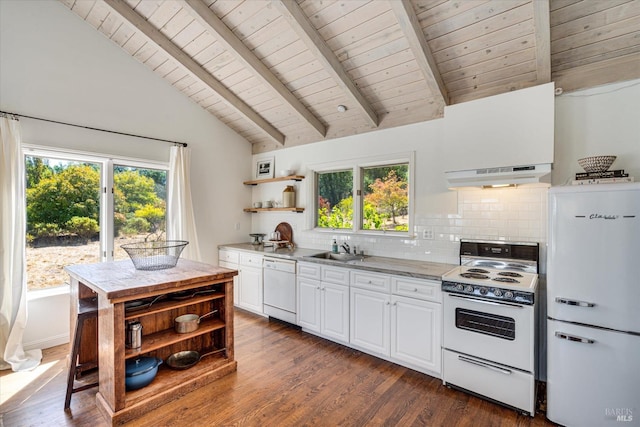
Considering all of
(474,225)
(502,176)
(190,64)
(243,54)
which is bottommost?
(474,225)

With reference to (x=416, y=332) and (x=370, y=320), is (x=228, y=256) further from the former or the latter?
(x=416, y=332)

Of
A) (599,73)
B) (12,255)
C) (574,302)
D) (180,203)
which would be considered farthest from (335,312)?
(12,255)

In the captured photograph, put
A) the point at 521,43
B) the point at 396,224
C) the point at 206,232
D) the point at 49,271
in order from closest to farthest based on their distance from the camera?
the point at 521,43 < the point at 49,271 < the point at 396,224 < the point at 206,232

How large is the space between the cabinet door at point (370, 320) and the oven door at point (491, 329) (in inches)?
22.7

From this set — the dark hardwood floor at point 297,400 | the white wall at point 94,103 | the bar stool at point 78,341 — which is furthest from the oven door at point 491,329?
the white wall at point 94,103

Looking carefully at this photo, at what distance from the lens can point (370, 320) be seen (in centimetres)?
299

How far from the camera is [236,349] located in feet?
10.4

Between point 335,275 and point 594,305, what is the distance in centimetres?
207

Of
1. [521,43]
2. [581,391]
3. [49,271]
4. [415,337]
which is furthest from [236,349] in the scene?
[521,43]

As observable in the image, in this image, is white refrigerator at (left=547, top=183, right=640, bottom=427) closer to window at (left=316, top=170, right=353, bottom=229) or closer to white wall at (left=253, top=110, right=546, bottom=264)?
white wall at (left=253, top=110, right=546, bottom=264)

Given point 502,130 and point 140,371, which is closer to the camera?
point 140,371

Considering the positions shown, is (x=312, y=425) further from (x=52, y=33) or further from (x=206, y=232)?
(x=52, y=33)

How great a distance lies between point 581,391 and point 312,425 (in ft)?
5.88

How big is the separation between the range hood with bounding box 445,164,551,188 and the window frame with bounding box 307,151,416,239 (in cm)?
72
